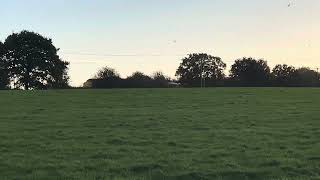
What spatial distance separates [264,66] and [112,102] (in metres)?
107

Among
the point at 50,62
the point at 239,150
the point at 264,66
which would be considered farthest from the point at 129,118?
the point at 264,66

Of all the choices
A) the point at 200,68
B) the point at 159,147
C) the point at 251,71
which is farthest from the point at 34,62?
the point at 159,147

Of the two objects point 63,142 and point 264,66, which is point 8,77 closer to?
point 264,66

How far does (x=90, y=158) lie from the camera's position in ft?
58.4

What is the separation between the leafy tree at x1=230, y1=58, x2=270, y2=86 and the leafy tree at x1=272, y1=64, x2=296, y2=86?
2476 mm

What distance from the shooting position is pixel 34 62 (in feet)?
394

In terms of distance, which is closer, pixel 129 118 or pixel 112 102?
pixel 129 118

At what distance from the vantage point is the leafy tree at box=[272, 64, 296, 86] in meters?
131

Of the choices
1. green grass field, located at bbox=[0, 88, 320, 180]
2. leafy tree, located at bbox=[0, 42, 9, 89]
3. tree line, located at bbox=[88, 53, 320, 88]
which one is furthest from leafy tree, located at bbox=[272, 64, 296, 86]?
green grass field, located at bbox=[0, 88, 320, 180]

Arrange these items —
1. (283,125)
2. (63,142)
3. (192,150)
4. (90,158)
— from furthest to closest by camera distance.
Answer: (283,125), (63,142), (192,150), (90,158)

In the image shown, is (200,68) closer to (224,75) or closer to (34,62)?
(224,75)

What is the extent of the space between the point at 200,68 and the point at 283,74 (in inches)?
1156

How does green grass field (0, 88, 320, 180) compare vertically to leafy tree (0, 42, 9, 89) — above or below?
below

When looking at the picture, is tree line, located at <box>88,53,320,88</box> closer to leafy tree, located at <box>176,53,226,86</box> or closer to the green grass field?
leafy tree, located at <box>176,53,226,86</box>
